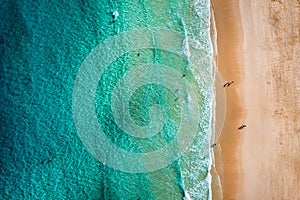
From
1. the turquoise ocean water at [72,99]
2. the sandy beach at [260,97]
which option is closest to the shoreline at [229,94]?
the sandy beach at [260,97]

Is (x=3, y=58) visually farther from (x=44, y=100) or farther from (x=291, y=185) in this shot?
(x=291, y=185)

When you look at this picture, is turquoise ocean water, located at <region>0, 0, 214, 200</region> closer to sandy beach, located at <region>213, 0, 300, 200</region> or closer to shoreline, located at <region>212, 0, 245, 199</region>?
shoreline, located at <region>212, 0, 245, 199</region>

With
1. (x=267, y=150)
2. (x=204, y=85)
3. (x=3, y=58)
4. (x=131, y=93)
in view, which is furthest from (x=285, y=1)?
(x=3, y=58)

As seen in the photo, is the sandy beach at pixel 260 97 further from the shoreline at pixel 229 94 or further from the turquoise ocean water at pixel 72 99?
the turquoise ocean water at pixel 72 99

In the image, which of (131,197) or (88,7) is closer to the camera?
(131,197)

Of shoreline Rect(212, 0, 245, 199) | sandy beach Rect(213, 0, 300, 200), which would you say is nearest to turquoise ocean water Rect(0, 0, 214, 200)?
shoreline Rect(212, 0, 245, 199)
